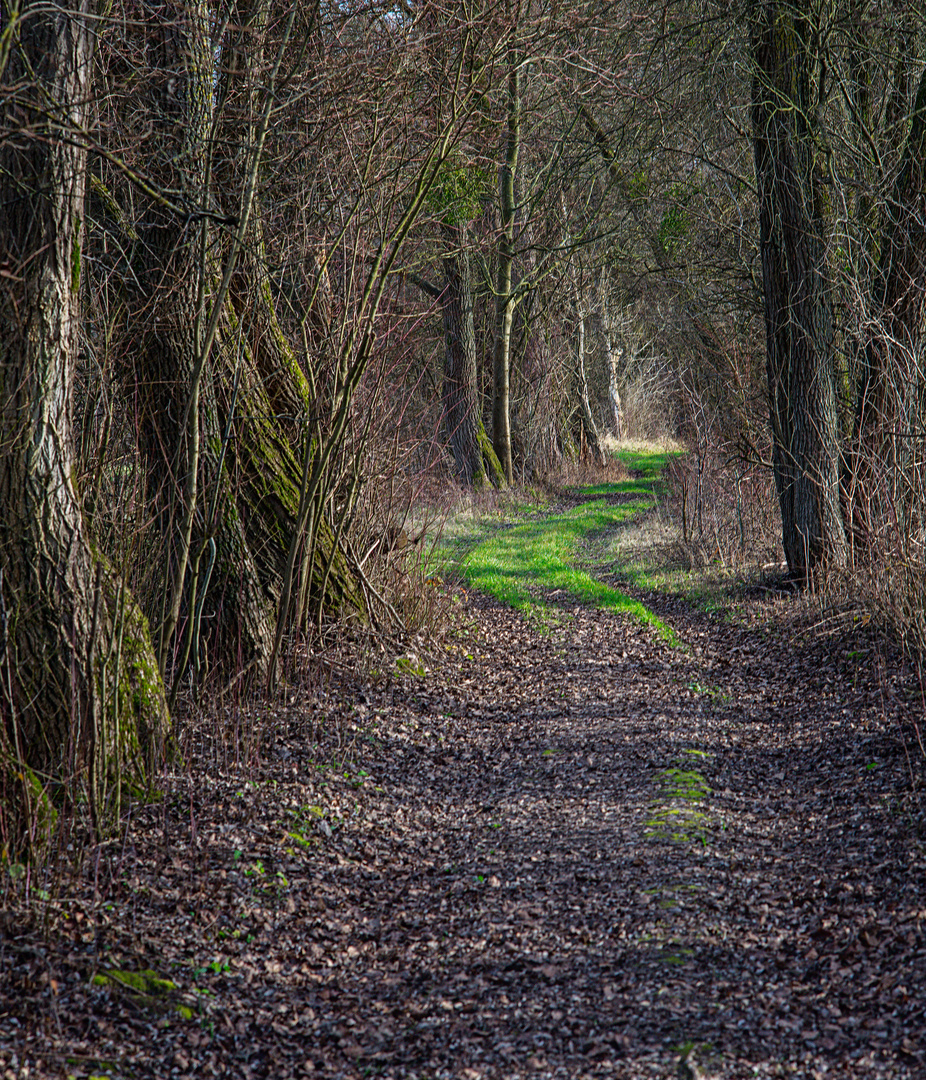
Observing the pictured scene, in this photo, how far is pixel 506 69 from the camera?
704 cm

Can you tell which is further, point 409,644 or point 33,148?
point 409,644

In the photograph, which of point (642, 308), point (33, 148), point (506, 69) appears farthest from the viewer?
point (642, 308)

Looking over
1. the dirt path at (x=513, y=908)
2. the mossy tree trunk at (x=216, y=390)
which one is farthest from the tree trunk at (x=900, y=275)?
Result: the mossy tree trunk at (x=216, y=390)

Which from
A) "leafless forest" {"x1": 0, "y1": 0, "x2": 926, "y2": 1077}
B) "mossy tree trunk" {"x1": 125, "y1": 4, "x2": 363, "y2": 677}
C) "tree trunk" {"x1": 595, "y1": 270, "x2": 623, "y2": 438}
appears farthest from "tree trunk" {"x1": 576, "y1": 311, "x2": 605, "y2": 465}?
"mossy tree trunk" {"x1": 125, "y1": 4, "x2": 363, "y2": 677}

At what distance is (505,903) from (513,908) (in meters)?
0.06

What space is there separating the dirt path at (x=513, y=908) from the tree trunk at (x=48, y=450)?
66cm

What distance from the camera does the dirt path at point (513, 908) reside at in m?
3.14

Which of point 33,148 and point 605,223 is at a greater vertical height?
point 605,223

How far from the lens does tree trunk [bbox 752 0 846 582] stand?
852 centimetres

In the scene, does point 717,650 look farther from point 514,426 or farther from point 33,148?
point 514,426

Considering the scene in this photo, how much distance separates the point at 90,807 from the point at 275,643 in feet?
6.47

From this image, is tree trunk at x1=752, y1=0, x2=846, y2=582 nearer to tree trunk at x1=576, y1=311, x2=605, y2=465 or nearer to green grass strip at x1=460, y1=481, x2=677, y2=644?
green grass strip at x1=460, y1=481, x2=677, y2=644

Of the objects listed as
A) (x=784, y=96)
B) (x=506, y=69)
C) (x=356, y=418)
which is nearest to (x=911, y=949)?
(x=356, y=418)

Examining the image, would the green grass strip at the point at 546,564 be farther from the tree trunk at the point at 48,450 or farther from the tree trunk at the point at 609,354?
the tree trunk at the point at 609,354
